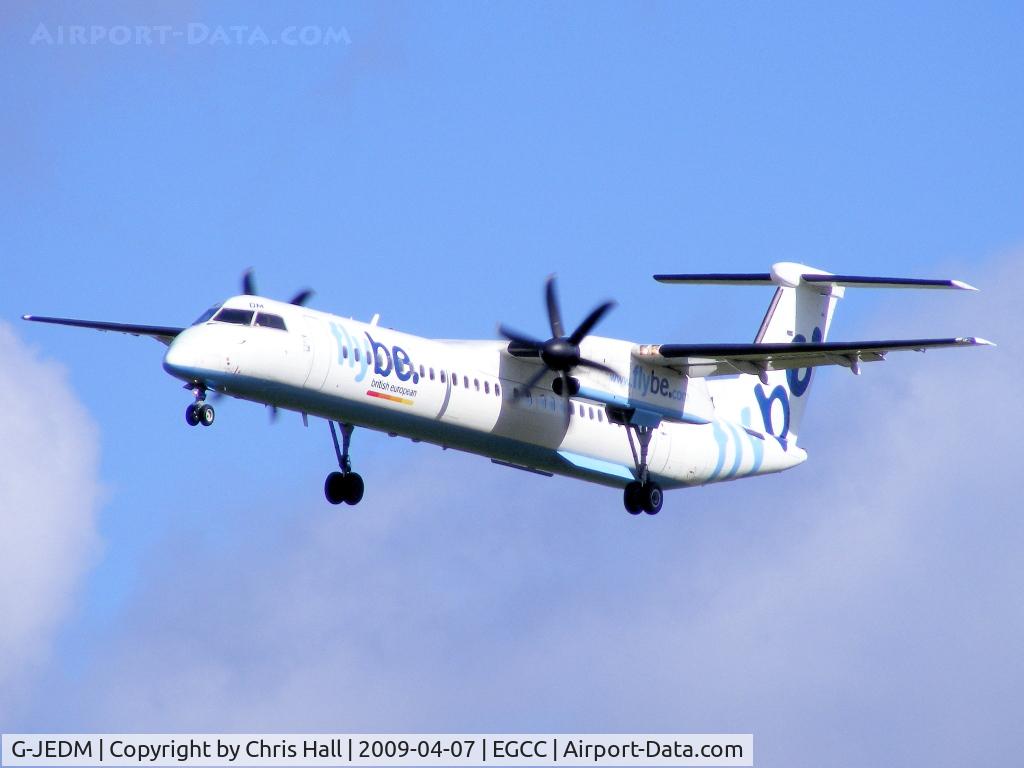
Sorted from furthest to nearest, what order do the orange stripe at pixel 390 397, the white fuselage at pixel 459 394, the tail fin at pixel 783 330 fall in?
the tail fin at pixel 783 330, the orange stripe at pixel 390 397, the white fuselage at pixel 459 394

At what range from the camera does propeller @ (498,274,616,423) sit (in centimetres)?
3097

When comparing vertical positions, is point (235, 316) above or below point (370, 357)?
above

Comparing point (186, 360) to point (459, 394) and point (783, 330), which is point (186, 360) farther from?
point (783, 330)

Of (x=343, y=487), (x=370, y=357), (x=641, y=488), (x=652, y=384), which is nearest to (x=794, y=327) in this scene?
(x=652, y=384)

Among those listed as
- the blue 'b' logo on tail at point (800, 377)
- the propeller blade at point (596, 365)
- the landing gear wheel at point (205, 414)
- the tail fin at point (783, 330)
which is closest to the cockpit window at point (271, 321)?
the landing gear wheel at point (205, 414)

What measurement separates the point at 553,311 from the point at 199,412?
317 inches

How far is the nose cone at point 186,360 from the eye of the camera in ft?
86.4

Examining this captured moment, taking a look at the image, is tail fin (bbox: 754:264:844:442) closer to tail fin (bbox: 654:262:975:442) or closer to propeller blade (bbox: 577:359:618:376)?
tail fin (bbox: 654:262:975:442)

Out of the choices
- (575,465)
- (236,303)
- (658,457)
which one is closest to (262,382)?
(236,303)

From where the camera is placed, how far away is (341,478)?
31.7 m

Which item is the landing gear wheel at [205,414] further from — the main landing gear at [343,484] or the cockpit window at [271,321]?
the main landing gear at [343,484]

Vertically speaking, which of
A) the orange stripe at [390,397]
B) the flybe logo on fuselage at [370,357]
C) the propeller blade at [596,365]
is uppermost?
the propeller blade at [596,365]

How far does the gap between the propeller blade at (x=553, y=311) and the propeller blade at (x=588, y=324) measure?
1.51ft

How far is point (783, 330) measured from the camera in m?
36.7
